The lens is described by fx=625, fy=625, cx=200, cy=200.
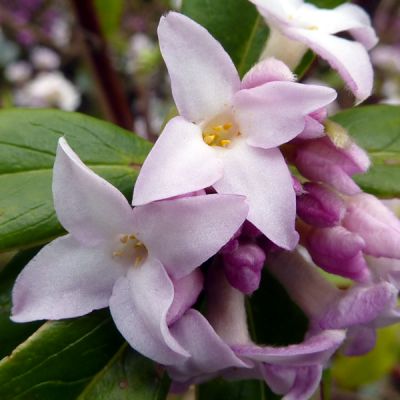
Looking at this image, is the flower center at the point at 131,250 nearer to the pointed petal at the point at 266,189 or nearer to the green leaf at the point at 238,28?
the pointed petal at the point at 266,189

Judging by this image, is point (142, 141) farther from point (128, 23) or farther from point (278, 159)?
point (128, 23)

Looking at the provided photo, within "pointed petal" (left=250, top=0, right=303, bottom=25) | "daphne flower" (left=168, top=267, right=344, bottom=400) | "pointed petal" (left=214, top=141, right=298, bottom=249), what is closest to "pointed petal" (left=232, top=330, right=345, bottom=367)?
"daphne flower" (left=168, top=267, right=344, bottom=400)

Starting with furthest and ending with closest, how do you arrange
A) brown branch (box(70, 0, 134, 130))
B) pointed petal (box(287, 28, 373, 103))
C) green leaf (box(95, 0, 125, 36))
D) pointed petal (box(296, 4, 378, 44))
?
green leaf (box(95, 0, 125, 36))
brown branch (box(70, 0, 134, 130))
pointed petal (box(296, 4, 378, 44))
pointed petal (box(287, 28, 373, 103))

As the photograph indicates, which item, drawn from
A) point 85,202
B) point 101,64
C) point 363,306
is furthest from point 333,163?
point 101,64

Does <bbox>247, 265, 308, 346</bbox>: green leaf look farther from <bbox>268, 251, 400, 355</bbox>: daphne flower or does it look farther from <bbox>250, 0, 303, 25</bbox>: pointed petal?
<bbox>250, 0, 303, 25</bbox>: pointed petal

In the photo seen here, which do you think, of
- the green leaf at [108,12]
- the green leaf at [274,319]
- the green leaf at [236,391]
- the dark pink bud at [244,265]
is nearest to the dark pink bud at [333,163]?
the dark pink bud at [244,265]

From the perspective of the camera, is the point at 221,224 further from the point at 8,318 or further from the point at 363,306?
the point at 8,318
